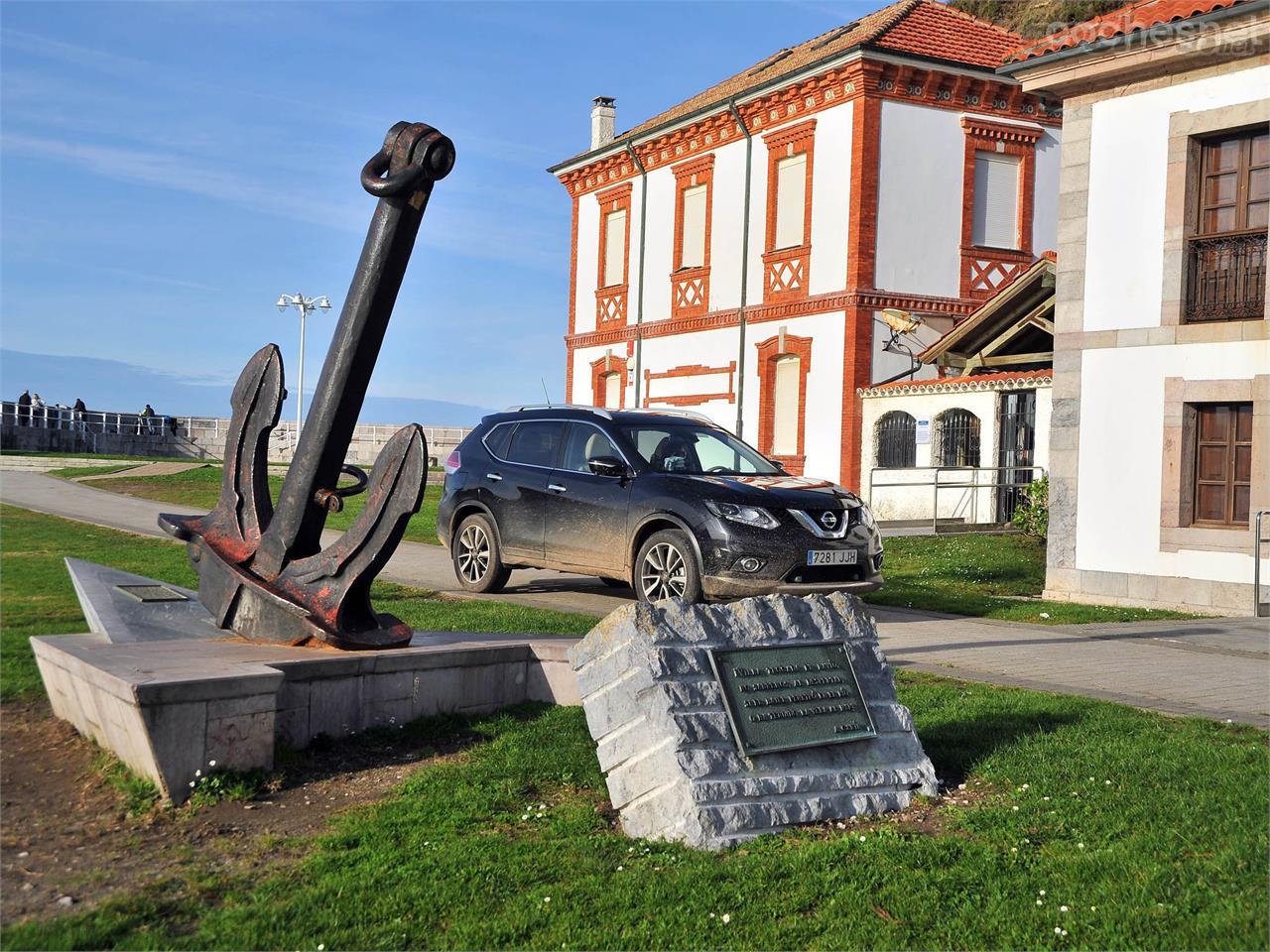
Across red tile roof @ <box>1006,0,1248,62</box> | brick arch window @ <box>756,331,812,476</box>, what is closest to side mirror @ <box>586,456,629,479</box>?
red tile roof @ <box>1006,0,1248,62</box>

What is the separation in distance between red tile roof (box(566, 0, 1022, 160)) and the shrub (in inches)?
423

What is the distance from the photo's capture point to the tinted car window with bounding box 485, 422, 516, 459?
44.5ft

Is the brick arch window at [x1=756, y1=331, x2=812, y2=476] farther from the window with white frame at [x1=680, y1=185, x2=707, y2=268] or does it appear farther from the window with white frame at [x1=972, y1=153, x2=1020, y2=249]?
the window with white frame at [x1=972, y1=153, x2=1020, y2=249]

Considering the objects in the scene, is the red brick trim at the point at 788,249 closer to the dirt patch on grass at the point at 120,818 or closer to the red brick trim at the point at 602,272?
the red brick trim at the point at 602,272

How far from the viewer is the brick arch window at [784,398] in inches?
1098

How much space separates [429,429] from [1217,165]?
179 ft

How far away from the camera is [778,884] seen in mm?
4465

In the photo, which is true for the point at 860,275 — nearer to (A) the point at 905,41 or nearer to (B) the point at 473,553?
(A) the point at 905,41

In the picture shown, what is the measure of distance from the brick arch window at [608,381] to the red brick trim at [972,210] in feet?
32.1

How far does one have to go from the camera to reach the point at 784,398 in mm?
28719

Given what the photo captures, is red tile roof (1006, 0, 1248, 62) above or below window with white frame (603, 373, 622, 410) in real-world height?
above

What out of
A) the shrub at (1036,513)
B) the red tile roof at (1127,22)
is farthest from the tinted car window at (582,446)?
the shrub at (1036,513)

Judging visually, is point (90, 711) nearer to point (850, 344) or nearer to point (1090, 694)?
point (1090, 694)

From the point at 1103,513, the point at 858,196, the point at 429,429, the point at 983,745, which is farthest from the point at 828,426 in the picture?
the point at 429,429
